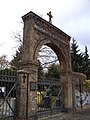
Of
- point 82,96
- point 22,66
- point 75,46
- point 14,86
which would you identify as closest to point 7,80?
point 14,86

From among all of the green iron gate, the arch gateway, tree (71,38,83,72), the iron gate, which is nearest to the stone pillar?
the arch gateway

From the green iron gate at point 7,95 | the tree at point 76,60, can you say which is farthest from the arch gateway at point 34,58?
the tree at point 76,60

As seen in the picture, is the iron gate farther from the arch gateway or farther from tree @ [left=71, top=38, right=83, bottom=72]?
tree @ [left=71, top=38, right=83, bottom=72]

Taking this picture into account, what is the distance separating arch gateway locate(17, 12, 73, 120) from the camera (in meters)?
9.52

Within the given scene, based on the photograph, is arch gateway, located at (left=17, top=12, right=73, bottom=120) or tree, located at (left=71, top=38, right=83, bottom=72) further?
tree, located at (left=71, top=38, right=83, bottom=72)

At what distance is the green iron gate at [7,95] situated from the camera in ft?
27.8

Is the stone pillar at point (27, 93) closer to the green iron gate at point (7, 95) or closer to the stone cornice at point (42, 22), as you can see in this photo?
the green iron gate at point (7, 95)

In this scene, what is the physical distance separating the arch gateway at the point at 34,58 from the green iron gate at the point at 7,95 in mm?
331

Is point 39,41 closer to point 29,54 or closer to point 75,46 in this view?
point 29,54

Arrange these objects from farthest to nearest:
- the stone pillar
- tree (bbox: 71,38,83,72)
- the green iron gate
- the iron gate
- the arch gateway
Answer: tree (bbox: 71,38,83,72) < the iron gate < the arch gateway < the stone pillar < the green iron gate

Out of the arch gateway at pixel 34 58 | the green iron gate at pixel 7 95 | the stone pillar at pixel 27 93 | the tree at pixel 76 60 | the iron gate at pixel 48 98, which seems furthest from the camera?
the tree at pixel 76 60

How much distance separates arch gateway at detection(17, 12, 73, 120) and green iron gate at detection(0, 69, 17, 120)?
331 mm

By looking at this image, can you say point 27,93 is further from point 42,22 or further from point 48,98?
point 42,22

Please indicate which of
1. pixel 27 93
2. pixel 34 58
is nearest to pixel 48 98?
pixel 27 93
